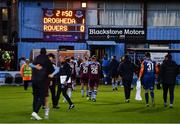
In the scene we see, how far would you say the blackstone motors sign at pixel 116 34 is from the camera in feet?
157

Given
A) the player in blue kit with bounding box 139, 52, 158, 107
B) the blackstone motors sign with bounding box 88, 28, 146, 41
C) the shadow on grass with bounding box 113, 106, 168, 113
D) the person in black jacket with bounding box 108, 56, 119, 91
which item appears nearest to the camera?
the shadow on grass with bounding box 113, 106, 168, 113

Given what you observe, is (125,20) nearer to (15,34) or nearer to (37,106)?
(15,34)

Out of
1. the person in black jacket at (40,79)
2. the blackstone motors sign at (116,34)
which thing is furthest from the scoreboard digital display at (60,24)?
the person in black jacket at (40,79)

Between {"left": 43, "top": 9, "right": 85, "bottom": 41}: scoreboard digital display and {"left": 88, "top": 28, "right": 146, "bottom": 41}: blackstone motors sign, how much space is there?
1551 mm

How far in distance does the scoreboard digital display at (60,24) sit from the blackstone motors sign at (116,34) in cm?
155

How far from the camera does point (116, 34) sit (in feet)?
157

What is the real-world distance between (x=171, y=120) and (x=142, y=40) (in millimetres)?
30592

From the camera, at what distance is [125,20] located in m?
49.0

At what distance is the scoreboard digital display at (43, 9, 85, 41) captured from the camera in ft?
153

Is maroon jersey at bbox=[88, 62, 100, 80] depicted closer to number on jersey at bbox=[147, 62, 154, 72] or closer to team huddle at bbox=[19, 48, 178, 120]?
team huddle at bbox=[19, 48, 178, 120]

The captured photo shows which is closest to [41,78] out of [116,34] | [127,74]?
[127,74]

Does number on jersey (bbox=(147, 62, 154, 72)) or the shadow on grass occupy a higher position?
number on jersey (bbox=(147, 62, 154, 72))

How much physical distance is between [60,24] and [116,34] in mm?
4625

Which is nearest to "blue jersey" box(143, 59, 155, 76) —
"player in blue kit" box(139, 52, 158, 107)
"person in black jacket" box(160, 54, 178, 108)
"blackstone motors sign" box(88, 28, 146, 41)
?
"player in blue kit" box(139, 52, 158, 107)
